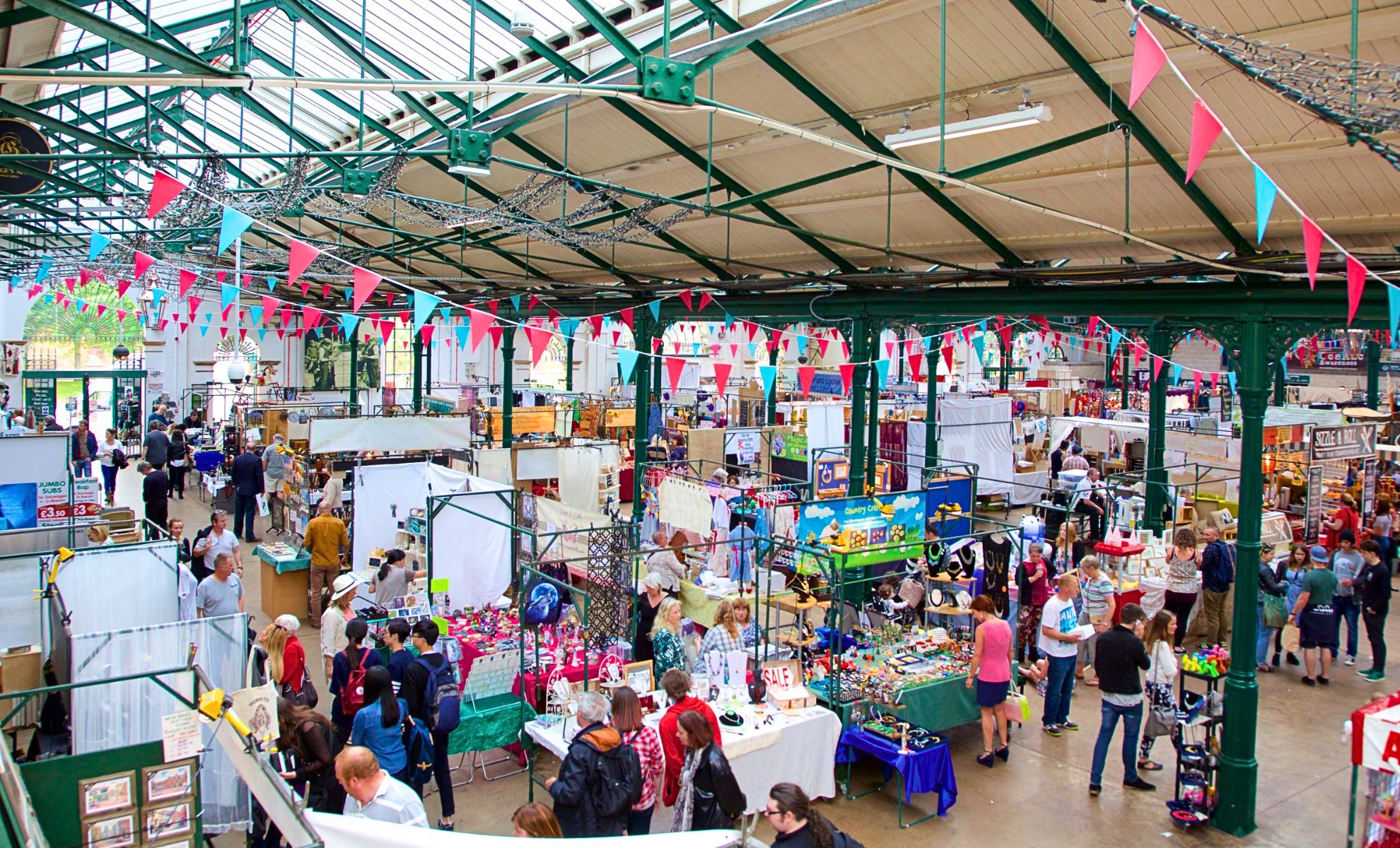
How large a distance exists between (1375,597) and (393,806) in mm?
8474

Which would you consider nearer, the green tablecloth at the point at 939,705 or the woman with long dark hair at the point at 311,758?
the woman with long dark hair at the point at 311,758

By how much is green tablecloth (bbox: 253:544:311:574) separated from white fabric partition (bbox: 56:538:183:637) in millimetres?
2841

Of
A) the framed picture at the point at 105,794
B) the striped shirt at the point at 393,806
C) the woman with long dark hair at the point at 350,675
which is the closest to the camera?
the striped shirt at the point at 393,806

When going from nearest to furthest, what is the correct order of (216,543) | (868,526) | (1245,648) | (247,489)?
(1245,648) → (868,526) → (216,543) → (247,489)

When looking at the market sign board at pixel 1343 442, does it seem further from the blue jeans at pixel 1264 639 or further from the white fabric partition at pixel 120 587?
the white fabric partition at pixel 120 587

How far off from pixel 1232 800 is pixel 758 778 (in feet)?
9.79

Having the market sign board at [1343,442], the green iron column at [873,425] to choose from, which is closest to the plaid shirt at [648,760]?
the green iron column at [873,425]

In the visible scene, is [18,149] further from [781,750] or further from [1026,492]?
[1026,492]

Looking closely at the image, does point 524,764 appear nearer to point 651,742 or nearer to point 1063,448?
point 651,742

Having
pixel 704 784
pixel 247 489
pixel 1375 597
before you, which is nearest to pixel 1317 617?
pixel 1375 597

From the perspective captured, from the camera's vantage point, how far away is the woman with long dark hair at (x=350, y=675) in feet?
18.1

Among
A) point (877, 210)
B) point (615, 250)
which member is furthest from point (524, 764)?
point (615, 250)

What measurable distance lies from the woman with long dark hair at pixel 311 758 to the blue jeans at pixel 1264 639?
26.7ft

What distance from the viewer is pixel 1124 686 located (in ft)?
20.0
